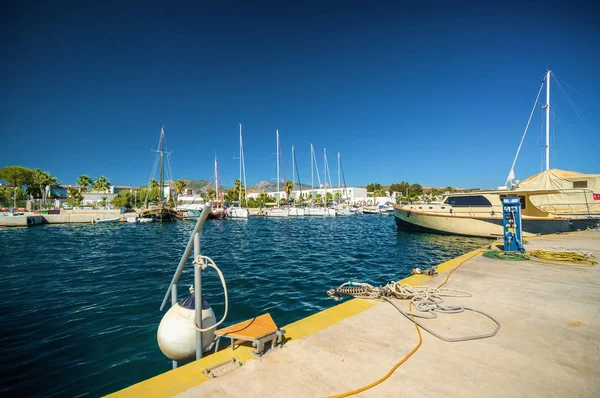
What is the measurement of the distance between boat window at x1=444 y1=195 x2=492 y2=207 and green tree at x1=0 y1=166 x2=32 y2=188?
101 meters

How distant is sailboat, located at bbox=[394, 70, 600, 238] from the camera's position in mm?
16922

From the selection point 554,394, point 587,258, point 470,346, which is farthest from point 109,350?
point 587,258

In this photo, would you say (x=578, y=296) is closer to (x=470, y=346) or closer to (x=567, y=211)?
(x=470, y=346)

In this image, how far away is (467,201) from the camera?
786 inches

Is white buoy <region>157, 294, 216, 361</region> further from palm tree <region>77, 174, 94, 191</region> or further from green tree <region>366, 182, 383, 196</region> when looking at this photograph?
green tree <region>366, 182, 383, 196</region>

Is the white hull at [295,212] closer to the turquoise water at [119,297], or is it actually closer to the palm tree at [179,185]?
the turquoise water at [119,297]

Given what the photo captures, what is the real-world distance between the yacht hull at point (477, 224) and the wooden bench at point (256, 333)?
1947 cm

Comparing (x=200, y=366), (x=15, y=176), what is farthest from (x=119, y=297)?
(x=15, y=176)

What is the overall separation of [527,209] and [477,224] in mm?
3242

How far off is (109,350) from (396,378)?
198 inches

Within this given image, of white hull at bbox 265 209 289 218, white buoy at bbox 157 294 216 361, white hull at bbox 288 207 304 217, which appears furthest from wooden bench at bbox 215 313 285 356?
white hull at bbox 288 207 304 217

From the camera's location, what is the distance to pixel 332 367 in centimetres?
272

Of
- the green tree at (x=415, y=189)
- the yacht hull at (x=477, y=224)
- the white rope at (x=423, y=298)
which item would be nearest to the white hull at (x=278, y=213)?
the yacht hull at (x=477, y=224)

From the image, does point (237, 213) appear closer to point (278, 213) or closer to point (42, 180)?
point (278, 213)
